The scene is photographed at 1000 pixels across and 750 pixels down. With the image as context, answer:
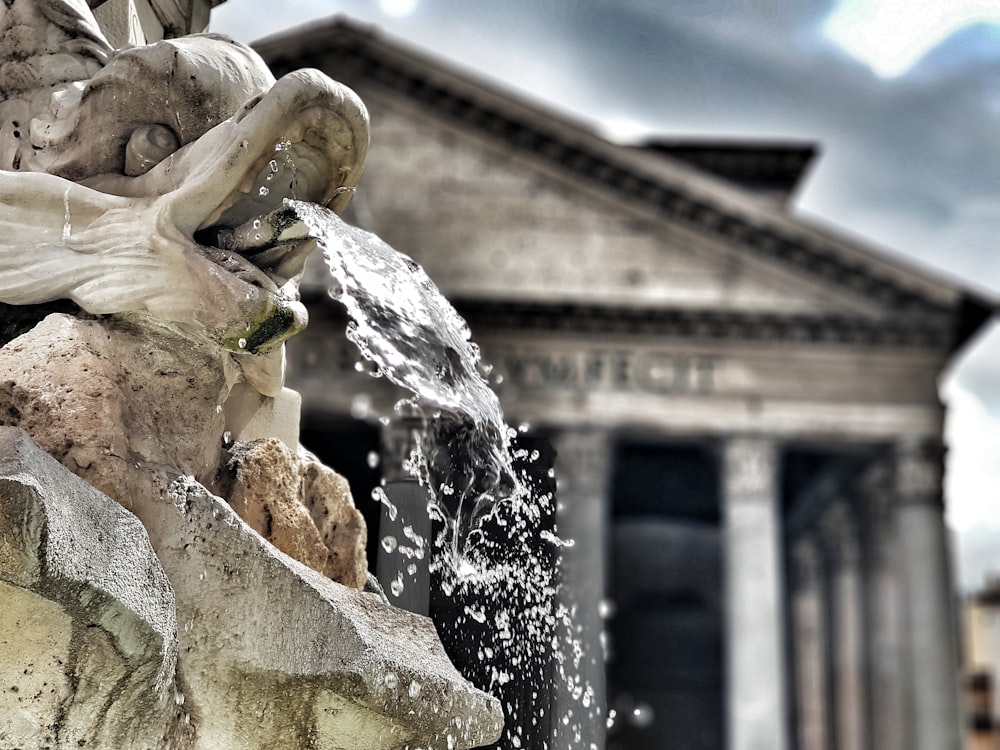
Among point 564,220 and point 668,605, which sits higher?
point 564,220

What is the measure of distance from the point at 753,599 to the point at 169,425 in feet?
60.3

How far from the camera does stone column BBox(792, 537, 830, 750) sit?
1034 inches

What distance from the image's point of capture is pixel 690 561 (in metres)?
28.6

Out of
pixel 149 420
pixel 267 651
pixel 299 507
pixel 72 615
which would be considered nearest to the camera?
pixel 72 615

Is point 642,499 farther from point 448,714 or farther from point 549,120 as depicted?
point 448,714

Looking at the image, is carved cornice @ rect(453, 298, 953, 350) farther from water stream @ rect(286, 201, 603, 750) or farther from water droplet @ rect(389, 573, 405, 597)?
water droplet @ rect(389, 573, 405, 597)

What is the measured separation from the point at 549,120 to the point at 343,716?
19.8 metres

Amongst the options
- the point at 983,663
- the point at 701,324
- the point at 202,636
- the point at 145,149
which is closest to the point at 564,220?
the point at 701,324

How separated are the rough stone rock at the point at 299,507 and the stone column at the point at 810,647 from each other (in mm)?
24604

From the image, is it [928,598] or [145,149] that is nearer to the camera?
[145,149]

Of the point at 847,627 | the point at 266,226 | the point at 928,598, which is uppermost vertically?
the point at 847,627

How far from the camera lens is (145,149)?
204 centimetres

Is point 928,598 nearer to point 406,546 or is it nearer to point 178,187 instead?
point 406,546

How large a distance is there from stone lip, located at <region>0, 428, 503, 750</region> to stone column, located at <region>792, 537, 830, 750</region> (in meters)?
25.1
